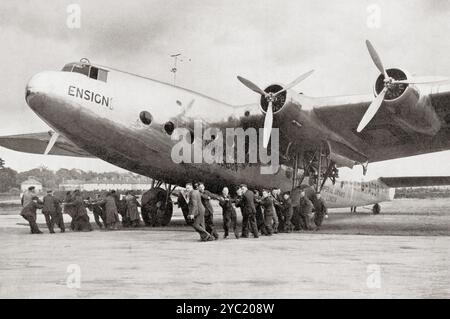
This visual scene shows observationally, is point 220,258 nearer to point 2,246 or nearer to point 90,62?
point 2,246

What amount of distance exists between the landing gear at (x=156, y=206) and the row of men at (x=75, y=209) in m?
0.34

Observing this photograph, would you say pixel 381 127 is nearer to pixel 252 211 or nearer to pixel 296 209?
pixel 296 209

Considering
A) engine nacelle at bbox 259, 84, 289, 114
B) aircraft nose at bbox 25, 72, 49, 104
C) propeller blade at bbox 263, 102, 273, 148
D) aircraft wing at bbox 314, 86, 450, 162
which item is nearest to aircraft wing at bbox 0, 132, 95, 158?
aircraft nose at bbox 25, 72, 49, 104

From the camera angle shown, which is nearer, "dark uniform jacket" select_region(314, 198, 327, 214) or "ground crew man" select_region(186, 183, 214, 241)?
"ground crew man" select_region(186, 183, 214, 241)

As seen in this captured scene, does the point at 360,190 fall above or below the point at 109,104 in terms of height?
below

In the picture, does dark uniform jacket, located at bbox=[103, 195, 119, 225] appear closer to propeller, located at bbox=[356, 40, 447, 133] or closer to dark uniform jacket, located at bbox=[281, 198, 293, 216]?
dark uniform jacket, located at bbox=[281, 198, 293, 216]

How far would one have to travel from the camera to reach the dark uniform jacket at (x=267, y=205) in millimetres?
13117

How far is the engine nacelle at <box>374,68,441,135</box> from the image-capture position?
522 inches

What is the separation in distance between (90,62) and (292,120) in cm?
588

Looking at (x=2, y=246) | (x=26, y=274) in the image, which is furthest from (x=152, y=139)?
(x=26, y=274)

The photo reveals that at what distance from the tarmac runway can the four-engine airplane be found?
3.10 meters

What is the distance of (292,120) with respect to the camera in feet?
49.1

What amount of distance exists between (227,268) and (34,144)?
1585cm

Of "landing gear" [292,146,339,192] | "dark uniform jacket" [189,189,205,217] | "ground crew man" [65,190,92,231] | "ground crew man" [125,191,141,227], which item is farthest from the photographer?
"landing gear" [292,146,339,192]
